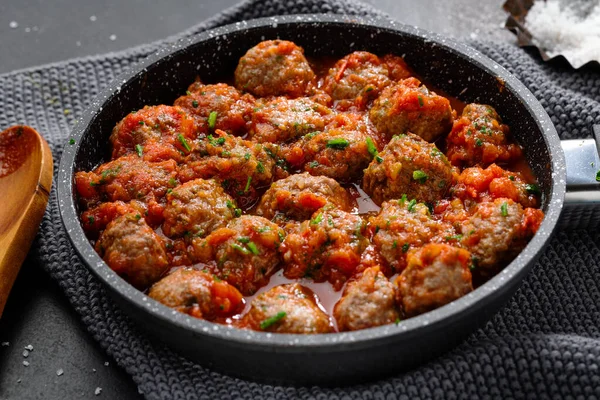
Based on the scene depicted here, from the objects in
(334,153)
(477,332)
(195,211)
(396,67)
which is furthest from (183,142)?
(477,332)

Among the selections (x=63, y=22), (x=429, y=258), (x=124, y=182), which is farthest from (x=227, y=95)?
(x=63, y=22)

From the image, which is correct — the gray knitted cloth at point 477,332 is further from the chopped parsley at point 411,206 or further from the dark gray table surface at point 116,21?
the chopped parsley at point 411,206

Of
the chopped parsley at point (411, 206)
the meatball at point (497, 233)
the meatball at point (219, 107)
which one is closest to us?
the meatball at point (497, 233)

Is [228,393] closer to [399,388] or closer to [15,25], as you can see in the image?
[399,388]

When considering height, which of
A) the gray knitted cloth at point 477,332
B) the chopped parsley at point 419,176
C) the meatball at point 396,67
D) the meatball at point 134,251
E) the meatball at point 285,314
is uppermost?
Answer: the meatball at point 396,67

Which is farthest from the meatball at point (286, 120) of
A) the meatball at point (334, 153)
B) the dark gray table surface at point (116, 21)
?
the dark gray table surface at point (116, 21)

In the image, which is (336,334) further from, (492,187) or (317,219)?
(492,187)

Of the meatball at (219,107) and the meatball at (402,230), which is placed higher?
the meatball at (219,107)

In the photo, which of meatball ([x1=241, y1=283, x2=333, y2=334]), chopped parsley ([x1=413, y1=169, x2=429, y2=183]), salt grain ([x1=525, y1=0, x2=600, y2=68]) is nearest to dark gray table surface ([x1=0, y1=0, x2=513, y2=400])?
salt grain ([x1=525, y1=0, x2=600, y2=68])

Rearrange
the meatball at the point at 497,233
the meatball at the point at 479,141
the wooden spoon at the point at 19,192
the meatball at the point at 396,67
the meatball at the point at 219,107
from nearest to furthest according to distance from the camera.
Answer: the meatball at the point at 497,233
the meatball at the point at 479,141
the wooden spoon at the point at 19,192
the meatball at the point at 219,107
the meatball at the point at 396,67
